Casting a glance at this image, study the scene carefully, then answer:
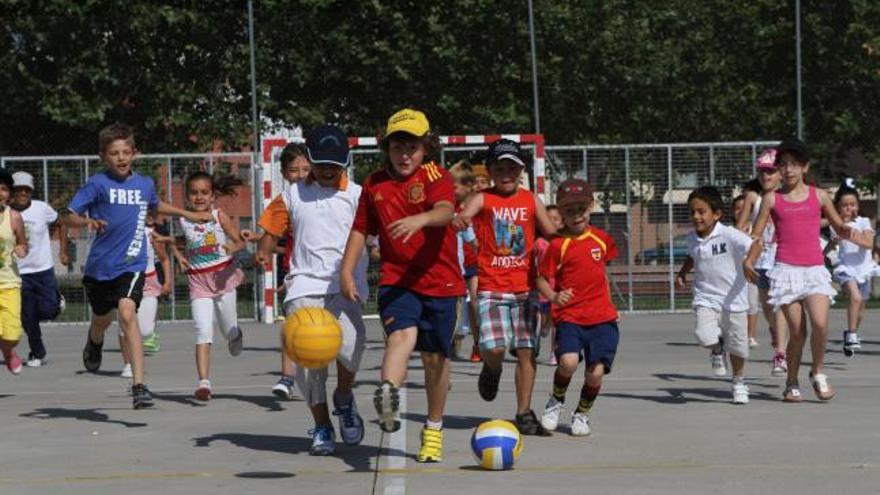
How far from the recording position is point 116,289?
11.7 meters

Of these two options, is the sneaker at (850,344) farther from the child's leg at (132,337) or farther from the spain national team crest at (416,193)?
the spain national team crest at (416,193)

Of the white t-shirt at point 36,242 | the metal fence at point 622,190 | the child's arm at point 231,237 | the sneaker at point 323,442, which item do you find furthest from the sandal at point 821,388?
the metal fence at point 622,190

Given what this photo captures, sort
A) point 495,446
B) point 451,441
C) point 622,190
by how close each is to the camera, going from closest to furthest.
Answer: point 495,446 < point 451,441 < point 622,190

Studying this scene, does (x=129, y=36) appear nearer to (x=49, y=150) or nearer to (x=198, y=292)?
(x=49, y=150)

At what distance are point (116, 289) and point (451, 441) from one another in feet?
9.80

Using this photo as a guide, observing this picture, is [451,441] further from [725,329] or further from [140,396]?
[725,329]

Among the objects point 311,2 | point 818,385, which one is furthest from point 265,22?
point 818,385

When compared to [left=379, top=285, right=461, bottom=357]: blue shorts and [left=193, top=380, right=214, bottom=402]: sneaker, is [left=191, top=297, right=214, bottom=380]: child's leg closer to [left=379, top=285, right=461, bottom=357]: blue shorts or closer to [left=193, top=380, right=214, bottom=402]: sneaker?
[left=193, top=380, right=214, bottom=402]: sneaker

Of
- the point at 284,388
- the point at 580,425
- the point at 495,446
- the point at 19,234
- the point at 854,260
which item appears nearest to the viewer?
the point at 495,446

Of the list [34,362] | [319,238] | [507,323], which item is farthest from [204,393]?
[34,362]

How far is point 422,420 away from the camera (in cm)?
1089

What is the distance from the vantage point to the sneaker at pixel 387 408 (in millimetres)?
8109

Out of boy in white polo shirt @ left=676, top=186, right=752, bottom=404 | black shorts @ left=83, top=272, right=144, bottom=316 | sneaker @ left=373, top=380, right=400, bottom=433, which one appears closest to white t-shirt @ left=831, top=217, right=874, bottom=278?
boy in white polo shirt @ left=676, top=186, right=752, bottom=404

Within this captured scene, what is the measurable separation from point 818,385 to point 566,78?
25712mm
